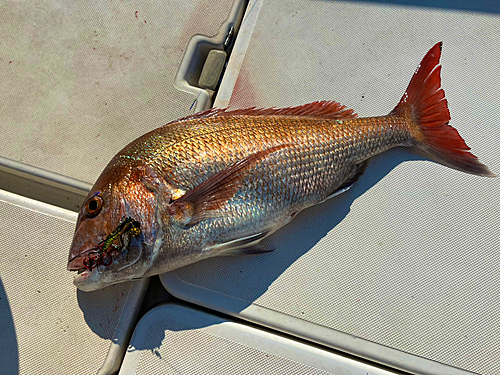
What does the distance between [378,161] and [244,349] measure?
3.63 ft

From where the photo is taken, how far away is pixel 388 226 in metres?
1.55

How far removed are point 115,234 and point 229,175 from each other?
0.47 metres

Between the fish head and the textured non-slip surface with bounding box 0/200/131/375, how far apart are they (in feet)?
0.99

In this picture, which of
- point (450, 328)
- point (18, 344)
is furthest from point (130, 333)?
point (450, 328)

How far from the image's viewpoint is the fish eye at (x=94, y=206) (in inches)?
47.4

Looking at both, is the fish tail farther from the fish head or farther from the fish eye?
the fish eye

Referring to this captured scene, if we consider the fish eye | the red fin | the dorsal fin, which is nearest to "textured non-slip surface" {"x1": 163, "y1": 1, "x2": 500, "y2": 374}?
the dorsal fin

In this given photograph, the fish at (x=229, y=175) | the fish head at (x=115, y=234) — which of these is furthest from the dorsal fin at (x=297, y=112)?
the fish head at (x=115, y=234)

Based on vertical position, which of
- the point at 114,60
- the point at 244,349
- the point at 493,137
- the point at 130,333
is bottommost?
the point at 130,333

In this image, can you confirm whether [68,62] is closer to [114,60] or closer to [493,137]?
A: [114,60]

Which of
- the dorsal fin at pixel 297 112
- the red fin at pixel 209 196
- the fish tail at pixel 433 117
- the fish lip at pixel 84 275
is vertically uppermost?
the fish tail at pixel 433 117

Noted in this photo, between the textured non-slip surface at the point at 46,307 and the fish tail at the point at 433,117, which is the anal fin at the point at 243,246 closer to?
the textured non-slip surface at the point at 46,307

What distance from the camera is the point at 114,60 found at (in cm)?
184

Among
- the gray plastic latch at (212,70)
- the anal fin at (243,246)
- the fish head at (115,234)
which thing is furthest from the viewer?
the gray plastic latch at (212,70)
